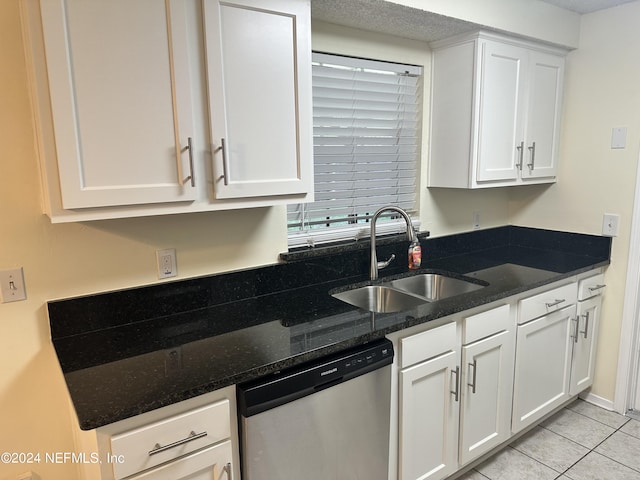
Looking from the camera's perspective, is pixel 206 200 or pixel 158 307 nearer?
pixel 206 200

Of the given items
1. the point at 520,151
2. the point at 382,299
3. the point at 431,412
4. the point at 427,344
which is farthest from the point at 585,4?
the point at 431,412

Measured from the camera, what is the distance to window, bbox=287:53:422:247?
2.18m

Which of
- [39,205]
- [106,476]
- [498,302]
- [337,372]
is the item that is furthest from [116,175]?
[498,302]

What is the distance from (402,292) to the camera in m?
2.20

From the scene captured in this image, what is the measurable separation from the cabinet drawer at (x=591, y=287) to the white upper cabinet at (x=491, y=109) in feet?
2.18

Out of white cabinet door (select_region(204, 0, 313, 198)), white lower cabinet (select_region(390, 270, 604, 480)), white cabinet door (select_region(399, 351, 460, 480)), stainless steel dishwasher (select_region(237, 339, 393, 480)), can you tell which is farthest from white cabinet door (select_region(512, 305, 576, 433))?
white cabinet door (select_region(204, 0, 313, 198))

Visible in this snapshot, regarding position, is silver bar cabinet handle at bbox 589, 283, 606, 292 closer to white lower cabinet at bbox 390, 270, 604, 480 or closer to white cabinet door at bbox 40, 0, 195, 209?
white lower cabinet at bbox 390, 270, 604, 480

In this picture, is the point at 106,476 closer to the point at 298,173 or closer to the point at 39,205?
the point at 39,205

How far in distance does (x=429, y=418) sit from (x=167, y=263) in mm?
1259

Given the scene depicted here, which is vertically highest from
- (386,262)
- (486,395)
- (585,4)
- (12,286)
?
(585,4)

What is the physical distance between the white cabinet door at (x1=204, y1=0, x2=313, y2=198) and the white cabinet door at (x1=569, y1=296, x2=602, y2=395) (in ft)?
6.30

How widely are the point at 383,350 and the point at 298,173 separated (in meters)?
0.73

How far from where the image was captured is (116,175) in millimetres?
1332

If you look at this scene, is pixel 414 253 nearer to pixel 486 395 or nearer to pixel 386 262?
pixel 386 262
